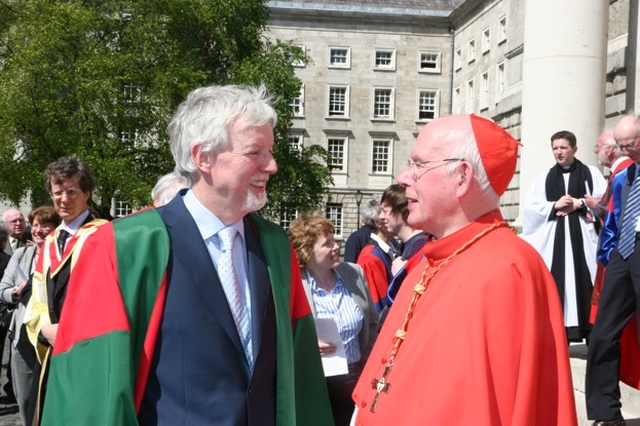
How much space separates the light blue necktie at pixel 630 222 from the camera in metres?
5.18

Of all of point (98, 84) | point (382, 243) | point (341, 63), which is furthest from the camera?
point (341, 63)

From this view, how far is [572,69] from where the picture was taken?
8625mm

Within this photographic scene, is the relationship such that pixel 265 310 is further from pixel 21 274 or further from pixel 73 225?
pixel 21 274

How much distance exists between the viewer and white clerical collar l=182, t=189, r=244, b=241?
9.46 ft

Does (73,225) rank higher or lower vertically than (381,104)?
lower

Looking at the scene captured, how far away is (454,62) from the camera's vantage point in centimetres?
6078

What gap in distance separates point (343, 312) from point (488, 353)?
9.09 ft

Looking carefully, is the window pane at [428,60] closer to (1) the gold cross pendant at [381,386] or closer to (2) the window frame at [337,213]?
(2) the window frame at [337,213]

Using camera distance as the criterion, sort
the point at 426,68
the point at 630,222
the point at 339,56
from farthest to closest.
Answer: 1. the point at 339,56
2. the point at 426,68
3. the point at 630,222

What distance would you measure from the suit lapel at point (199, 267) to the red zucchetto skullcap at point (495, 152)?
2.98 ft

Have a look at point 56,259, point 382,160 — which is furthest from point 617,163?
point 382,160

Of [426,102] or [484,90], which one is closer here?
[484,90]

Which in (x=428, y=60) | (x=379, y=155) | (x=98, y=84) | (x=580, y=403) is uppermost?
(x=428, y=60)

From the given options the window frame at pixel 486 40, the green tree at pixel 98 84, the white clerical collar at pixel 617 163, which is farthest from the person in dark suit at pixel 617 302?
the window frame at pixel 486 40
